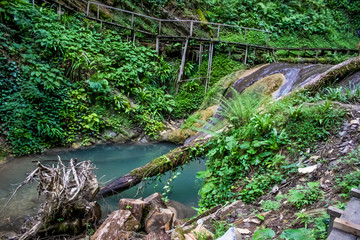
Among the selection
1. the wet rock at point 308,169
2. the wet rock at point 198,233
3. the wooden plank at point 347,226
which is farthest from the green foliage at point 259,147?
the wooden plank at point 347,226

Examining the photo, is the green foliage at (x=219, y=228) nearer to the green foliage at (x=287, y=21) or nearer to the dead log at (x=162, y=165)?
the dead log at (x=162, y=165)

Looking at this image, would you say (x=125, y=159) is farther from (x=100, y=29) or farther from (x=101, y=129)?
(x=100, y=29)

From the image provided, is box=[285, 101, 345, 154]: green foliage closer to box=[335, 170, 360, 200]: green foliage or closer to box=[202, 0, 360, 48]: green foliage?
box=[335, 170, 360, 200]: green foliage

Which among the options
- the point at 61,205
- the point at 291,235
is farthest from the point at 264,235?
the point at 61,205

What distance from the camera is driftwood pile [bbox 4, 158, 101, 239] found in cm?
350

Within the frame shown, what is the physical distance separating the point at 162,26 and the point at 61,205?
10.2 meters

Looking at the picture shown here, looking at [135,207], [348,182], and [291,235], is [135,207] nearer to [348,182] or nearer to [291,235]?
[291,235]

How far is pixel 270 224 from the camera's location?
2.46 meters

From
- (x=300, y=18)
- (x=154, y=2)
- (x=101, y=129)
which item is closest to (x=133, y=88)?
(x=101, y=129)

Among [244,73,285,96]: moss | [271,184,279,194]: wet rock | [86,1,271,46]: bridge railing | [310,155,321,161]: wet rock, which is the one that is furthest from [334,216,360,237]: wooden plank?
[86,1,271,46]: bridge railing

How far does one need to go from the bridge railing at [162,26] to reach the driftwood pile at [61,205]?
8.44 metres

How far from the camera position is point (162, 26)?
1180 cm

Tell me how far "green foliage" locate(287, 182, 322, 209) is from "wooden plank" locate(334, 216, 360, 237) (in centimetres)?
91

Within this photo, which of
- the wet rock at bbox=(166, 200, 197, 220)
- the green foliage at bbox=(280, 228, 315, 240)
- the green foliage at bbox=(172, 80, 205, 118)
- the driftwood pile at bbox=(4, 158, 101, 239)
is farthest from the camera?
the green foliage at bbox=(172, 80, 205, 118)
